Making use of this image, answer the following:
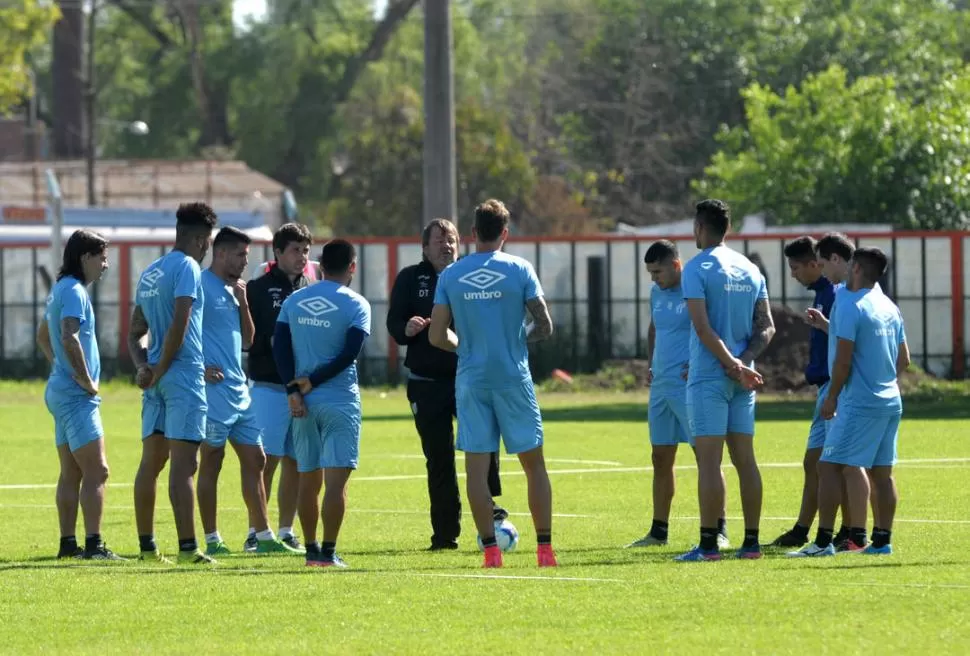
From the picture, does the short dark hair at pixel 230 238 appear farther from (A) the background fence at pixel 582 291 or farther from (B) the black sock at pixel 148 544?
(A) the background fence at pixel 582 291

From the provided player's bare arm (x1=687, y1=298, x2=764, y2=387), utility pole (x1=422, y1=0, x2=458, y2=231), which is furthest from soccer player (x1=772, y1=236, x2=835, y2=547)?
utility pole (x1=422, y1=0, x2=458, y2=231)

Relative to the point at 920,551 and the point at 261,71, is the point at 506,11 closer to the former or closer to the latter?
the point at 261,71

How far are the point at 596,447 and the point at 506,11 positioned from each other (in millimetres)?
76208

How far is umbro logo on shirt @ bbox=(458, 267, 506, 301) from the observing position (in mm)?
11375

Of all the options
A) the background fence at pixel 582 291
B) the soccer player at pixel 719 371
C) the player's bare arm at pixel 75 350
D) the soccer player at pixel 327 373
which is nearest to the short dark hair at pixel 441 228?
the soccer player at pixel 327 373

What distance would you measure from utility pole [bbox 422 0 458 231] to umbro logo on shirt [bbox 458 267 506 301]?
16.3m

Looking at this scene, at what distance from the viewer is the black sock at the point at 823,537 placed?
11.8 metres

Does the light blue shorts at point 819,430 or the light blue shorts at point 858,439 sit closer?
the light blue shorts at point 858,439

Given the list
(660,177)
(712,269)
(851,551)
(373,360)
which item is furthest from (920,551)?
(660,177)

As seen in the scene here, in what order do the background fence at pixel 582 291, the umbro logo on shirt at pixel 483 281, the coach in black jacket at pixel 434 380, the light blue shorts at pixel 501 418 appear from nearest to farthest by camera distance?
the umbro logo on shirt at pixel 483 281
the light blue shorts at pixel 501 418
the coach in black jacket at pixel 434 380
the background fence at pixel 582 291

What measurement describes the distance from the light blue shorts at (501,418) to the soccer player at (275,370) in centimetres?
184

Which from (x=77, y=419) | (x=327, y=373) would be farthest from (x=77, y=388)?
(x=327, y=373)

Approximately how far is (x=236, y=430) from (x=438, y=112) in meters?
15.9

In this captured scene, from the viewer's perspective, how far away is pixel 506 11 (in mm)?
96438
